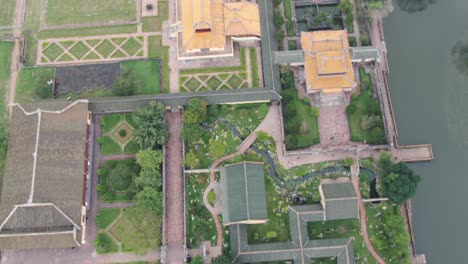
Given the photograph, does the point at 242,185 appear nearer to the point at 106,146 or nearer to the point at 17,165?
the point at 106,146

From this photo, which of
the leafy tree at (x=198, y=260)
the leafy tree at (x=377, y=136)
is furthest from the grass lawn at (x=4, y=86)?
the leafy tree at (x=377, y=136)

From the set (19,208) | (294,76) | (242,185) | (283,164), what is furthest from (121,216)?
(294,76)

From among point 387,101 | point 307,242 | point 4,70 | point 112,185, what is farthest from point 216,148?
point 4,70

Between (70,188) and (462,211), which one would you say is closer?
(70,188)

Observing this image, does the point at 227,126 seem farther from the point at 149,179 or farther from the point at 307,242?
the point at 307,242

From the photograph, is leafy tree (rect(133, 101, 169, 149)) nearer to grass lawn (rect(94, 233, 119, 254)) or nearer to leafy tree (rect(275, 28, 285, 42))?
grass lawn (rect(94, 233, 119, 254))
